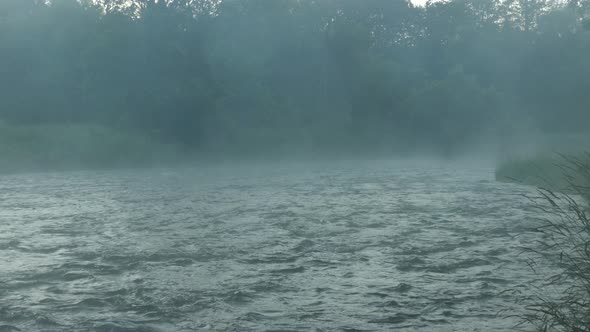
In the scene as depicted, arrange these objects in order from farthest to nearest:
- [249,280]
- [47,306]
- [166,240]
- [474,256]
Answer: [166,240] < [474,256] < [249,280] < [47,306]

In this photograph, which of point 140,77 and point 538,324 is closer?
point 538,324

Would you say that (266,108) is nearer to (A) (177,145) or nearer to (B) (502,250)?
(A) (177,145)

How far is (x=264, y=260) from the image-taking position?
44.5ft

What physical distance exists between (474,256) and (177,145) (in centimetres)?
4011

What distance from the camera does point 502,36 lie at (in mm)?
68562

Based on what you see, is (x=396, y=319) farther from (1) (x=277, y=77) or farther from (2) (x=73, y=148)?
(1) (x=277, y=77)

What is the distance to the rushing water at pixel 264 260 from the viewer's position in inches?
384

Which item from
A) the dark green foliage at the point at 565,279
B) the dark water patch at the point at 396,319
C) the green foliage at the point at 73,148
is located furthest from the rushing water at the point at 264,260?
the green foliage at the point at 73,148

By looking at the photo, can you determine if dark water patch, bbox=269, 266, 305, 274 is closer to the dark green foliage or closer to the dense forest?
the dark green foliage

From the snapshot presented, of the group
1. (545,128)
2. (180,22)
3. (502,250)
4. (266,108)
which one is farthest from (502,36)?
(502,250)

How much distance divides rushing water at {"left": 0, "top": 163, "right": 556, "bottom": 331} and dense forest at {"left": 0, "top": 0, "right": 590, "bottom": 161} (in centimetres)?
2692

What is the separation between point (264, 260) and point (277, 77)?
4914cm

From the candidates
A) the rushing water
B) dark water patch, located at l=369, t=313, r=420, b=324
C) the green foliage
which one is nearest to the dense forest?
the green foliage

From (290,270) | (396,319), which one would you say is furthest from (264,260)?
(396,319)
